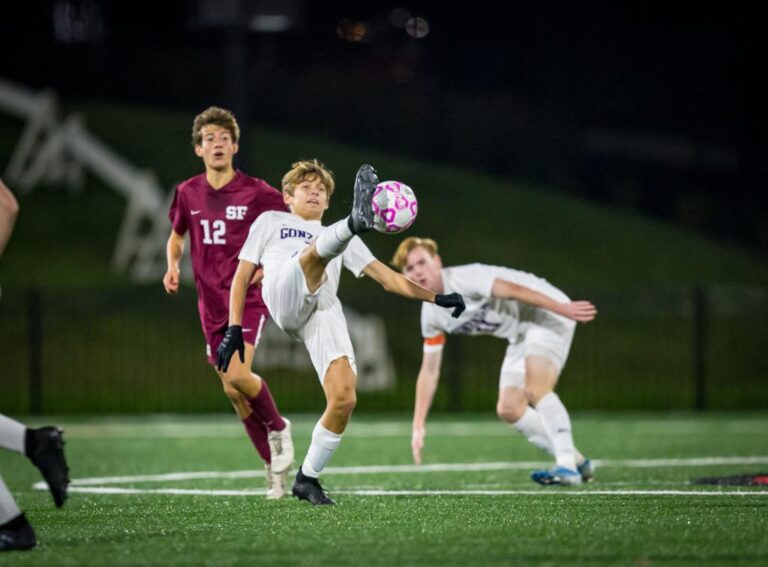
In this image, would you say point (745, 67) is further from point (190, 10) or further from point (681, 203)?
point (190, 10)

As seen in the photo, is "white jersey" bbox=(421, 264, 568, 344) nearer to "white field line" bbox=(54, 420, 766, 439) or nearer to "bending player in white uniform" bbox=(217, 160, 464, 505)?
"bending player in white uniform" bbox=(217, 160, 464, 505)

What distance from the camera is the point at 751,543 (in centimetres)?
577

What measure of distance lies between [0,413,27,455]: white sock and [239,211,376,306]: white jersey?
2197mm

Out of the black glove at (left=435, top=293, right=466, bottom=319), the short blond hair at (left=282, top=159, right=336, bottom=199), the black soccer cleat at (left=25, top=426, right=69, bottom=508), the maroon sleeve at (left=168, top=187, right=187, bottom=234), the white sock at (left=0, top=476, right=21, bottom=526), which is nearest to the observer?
the white sock at (left=0, top=476, right=21, bottom=526)

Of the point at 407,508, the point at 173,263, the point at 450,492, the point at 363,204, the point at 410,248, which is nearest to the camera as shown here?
the point at 363,204

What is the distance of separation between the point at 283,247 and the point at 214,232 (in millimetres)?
799

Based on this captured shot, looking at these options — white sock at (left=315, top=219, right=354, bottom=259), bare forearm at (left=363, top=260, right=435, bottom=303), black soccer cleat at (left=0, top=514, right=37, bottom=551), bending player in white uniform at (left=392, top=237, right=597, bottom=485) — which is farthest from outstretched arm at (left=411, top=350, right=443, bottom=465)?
black soccer cleat at (left=0, top=514, right=37, bottom=551)

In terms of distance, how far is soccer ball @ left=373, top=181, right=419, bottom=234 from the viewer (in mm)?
7098

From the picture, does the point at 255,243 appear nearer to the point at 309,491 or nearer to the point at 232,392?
the point at 232,392

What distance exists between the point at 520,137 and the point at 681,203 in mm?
5196

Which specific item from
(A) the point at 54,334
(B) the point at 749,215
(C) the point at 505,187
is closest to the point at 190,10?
(A) the point at 54,334

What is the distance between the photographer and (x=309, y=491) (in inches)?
306

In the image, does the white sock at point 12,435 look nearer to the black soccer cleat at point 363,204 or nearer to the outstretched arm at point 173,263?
the black soccer cleat at point 363,204

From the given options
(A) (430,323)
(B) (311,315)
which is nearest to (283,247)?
(B) (311,315)
